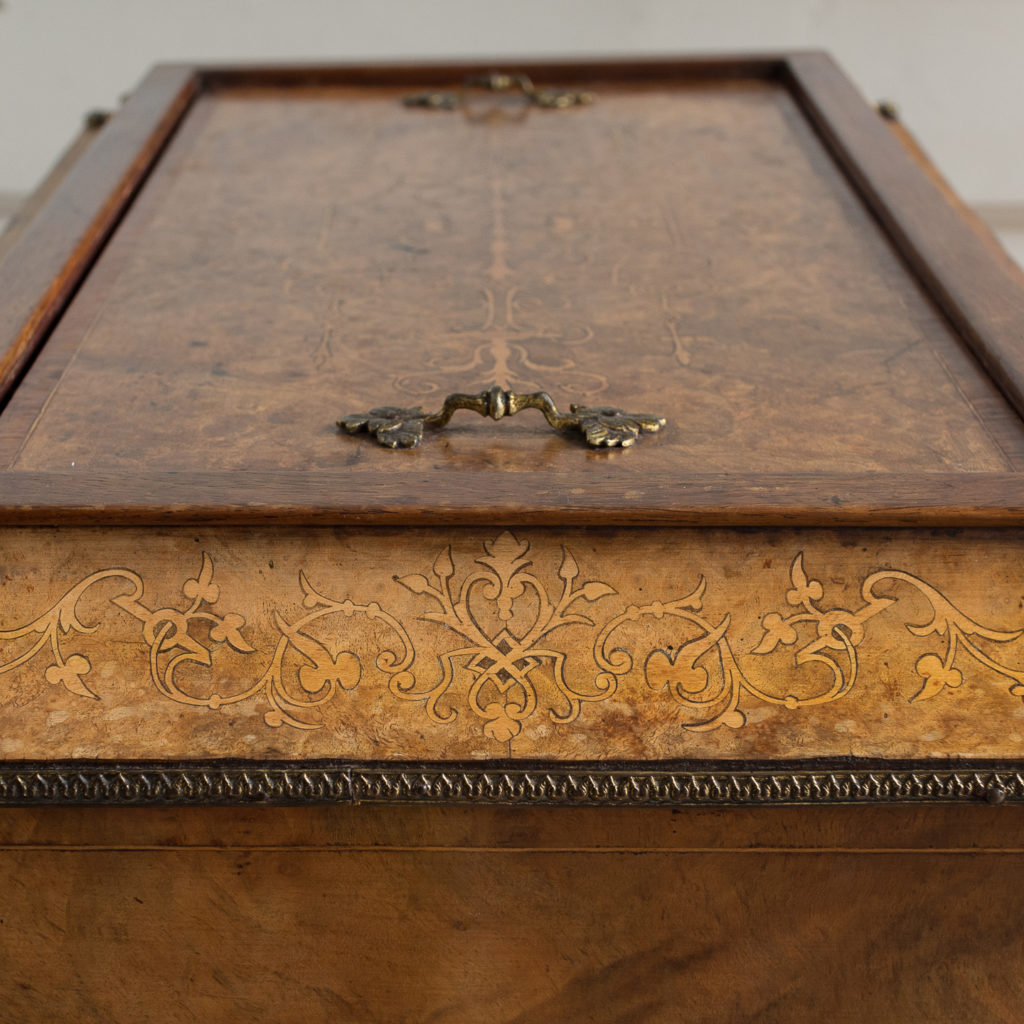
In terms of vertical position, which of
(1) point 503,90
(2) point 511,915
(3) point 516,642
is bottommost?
(2) point 511,915

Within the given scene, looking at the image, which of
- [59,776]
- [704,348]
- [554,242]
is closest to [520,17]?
[554,242]

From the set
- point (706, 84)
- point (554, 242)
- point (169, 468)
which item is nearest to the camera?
point (169, 468)

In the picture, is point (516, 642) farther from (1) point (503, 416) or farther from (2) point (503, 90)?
(2) point (503, 90)

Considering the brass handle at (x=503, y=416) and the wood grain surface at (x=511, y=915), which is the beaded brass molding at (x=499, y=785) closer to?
the wood grain surface at (x=511, y=915)

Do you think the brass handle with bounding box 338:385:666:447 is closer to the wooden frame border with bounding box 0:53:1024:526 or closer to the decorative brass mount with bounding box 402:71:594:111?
the wooden frame border with bounding box 0:53:1024:526

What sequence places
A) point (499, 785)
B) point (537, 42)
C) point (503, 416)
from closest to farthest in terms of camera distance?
1. point (499, 785)
2. point (503, 416)
3. point (537, 42)

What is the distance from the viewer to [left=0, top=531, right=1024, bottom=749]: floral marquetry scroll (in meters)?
1.26

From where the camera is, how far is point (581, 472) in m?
1.31

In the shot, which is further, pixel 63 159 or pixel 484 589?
pixel 63 159

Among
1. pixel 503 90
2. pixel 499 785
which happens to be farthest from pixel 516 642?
pixel 503 90

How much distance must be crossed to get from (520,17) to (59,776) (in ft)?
12.2

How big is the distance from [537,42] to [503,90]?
1728 mm

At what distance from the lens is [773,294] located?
5.87 feet

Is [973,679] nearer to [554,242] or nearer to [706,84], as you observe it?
[554,242]
